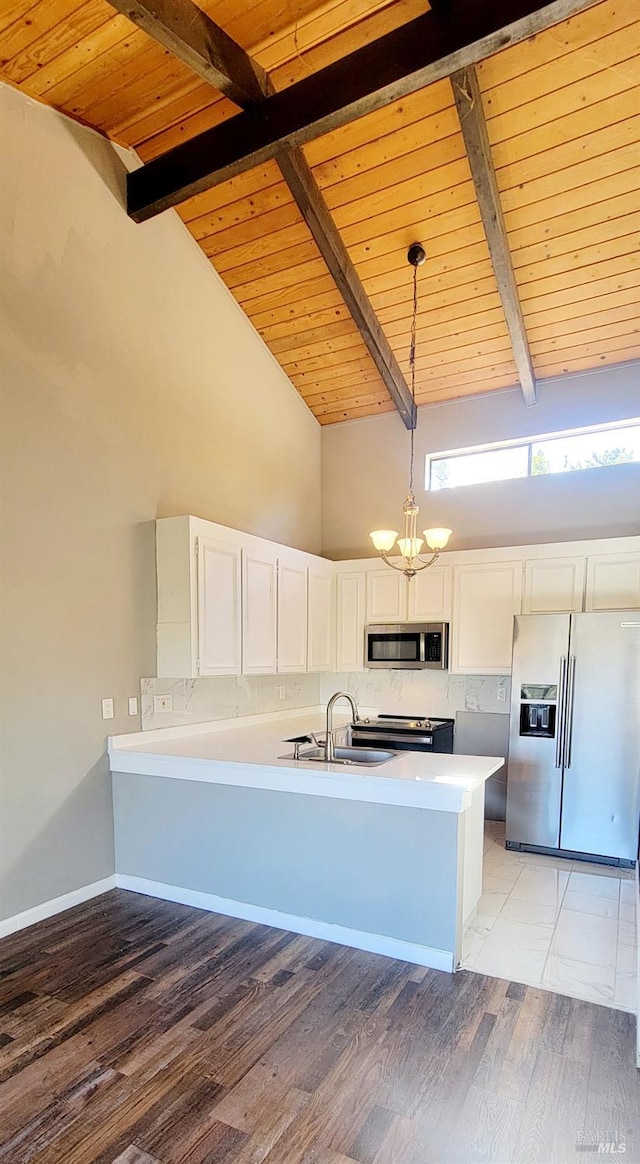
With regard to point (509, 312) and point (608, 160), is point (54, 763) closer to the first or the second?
point (509, 312)

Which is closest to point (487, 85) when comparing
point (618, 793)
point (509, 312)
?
point (509, 312)

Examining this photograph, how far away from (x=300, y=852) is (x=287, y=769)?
411 millimetres

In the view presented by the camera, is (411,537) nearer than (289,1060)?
No

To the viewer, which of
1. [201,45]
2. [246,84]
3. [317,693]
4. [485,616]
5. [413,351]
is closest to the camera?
[201,45]

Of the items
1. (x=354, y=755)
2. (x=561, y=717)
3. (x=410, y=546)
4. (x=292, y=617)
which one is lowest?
(x=354, y=755)

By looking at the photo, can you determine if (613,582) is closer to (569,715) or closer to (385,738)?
(569,715)

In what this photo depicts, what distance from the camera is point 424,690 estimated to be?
16.8ft

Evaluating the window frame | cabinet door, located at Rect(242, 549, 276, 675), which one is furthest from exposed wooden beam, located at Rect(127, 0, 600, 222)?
the window frame

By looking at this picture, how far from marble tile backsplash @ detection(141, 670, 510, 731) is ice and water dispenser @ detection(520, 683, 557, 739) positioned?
66 cm

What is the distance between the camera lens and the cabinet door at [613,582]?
158 inches

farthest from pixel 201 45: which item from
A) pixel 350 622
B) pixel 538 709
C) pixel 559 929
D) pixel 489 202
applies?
pixel 559 929

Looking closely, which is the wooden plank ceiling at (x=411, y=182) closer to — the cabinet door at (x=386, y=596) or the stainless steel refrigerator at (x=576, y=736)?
the cabinet door at (x=386, y=596)

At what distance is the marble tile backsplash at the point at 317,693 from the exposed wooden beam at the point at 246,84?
2.74 meters

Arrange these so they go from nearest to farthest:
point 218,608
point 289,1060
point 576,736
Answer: point 289,1060
point 218,608
point 576,736
